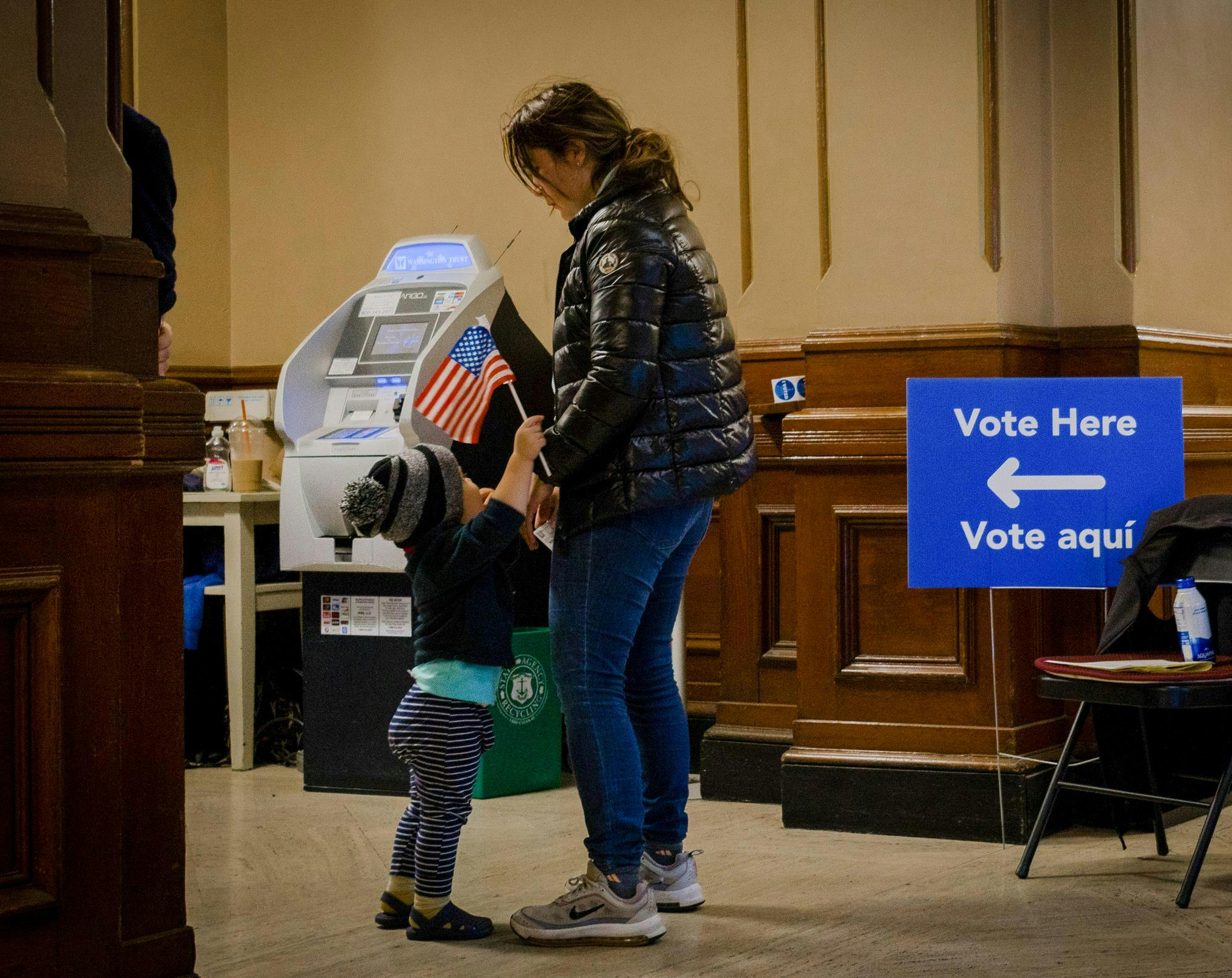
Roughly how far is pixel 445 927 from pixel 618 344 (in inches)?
42.5

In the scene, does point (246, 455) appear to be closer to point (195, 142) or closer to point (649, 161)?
point (195, 142)

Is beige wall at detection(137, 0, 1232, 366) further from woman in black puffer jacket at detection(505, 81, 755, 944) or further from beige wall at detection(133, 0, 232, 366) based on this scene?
woman in black puffer jacket at detection(505, 81, 755, 944)

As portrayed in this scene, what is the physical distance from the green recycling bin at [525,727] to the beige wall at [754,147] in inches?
43.1

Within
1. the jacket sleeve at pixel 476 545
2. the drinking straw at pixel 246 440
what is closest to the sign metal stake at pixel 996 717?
the jacket sleeve at pixel 476 545

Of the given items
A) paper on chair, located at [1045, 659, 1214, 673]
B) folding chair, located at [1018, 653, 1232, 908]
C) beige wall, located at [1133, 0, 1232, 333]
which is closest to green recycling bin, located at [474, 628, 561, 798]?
folding chair, located at [1018, 653, 1232, 908]

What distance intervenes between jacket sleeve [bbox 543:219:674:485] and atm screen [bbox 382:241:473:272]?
171 cm

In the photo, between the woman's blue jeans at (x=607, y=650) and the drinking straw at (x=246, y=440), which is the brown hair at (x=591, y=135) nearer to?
the woman's blue jeans at (x=607, y=650)

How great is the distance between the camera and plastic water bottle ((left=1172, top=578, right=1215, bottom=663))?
2.99 metres

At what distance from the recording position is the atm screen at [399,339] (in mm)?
4145

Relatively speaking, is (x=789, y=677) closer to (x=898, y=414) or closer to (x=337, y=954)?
(x=898, y=414)

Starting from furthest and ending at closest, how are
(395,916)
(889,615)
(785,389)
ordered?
(785,389)
(889,615)
(395,916)

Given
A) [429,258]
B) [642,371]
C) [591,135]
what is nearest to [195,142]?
[429,258]

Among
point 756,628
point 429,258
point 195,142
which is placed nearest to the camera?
point 756,628

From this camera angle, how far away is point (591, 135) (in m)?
2.66
